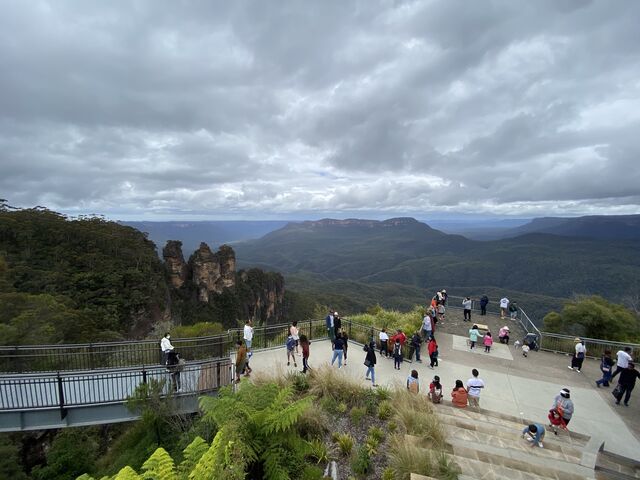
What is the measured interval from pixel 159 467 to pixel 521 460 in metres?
6.60

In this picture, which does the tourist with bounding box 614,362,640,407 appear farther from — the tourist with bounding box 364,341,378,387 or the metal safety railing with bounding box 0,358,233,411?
the metal safety railing with bounding box 0,358,233,411

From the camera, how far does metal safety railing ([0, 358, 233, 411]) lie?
875cm

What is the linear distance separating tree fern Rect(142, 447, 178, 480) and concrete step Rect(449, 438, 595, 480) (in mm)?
5413

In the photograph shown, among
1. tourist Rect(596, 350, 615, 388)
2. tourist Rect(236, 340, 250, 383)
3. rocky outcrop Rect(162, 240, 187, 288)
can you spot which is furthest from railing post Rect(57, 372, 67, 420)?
rocky outcrop Rect(162, 240, 187, 288)

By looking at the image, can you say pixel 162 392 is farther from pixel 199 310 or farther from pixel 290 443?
pixel 199 310

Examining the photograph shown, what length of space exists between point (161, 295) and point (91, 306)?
588 inches

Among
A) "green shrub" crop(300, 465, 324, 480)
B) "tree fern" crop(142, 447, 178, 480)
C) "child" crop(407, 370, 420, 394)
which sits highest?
"tree fern" crop(142, 447, 178, 480)

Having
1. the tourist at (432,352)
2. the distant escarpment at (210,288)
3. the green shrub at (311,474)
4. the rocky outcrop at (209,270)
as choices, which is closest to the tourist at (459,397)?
the tourist at (432,352)

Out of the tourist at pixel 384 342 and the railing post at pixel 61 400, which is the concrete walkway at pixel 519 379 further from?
the railing post at pixel 61 400

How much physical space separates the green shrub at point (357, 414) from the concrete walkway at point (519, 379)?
2171 mm

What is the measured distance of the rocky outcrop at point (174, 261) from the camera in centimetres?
6688

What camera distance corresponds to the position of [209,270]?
73750 millimetres

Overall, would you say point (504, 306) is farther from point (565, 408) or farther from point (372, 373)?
point (372, 373)

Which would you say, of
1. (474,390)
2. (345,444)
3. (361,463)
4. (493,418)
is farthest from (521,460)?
(345,444)
